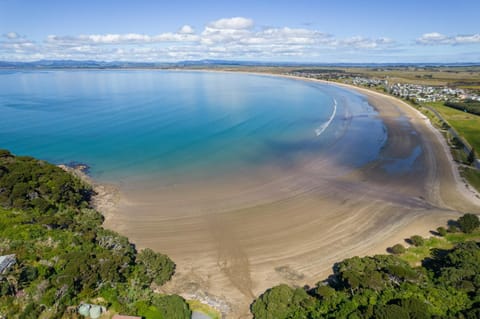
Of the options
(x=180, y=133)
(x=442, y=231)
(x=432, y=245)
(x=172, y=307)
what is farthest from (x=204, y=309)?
(x=180, y=133)

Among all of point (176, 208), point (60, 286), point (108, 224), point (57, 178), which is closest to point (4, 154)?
point (57, 178)

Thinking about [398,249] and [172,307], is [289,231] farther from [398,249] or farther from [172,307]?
[172,307]

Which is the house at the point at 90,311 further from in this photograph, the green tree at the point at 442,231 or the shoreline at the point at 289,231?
the green tree at the point at 442,231

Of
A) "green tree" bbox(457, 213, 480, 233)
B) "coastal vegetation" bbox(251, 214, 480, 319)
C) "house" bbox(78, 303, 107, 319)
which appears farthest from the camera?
"green tree" bbox(457, 213, 480, 233)

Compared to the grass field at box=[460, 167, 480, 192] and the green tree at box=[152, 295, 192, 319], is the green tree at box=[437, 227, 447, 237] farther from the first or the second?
the green tree at box=[152, 295, 192, 319]

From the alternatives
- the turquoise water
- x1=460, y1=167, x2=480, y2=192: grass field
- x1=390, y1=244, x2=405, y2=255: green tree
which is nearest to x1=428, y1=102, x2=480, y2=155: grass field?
x1=460, y1=167, x2=480, y2=192: grass field

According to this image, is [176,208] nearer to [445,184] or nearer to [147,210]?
[147,210]
